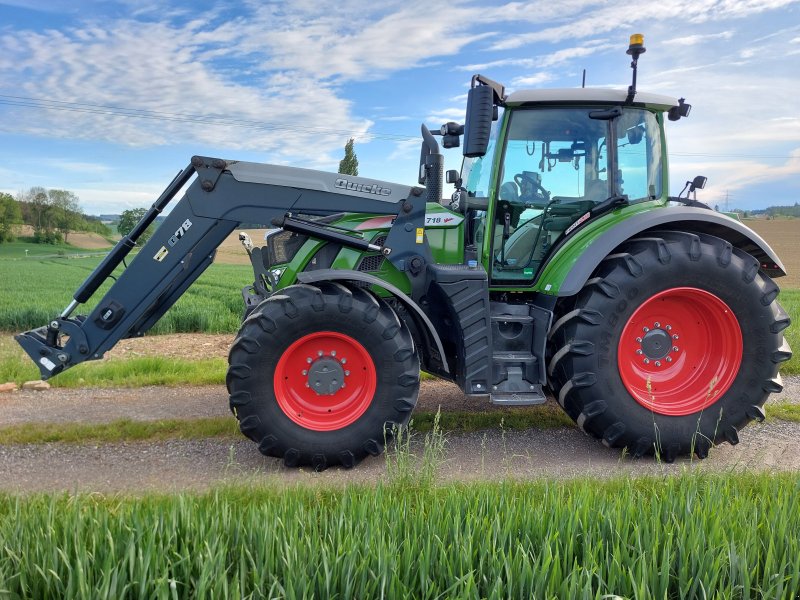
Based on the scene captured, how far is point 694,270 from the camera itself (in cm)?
450

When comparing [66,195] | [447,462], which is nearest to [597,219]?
[447,462]

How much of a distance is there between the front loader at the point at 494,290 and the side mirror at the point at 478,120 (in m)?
0.01

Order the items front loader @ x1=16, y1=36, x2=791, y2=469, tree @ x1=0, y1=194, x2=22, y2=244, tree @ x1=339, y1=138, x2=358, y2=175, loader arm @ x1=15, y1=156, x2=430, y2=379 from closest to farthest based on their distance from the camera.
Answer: front loader @ x1=16, y1=36, x2=791, y2=469 < loader arm @ x1=15, y1=156, x2=430, y2=379 < tree @ x1=339, y1=138, x2=358, y2=175 < tree @ x1=0, y1=194, x2=22, y2=244

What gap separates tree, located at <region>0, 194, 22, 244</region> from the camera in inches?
2450

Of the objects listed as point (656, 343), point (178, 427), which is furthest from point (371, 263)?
point (656, 343)

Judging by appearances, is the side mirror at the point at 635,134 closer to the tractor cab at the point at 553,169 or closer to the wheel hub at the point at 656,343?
the tractor cab at the point at 553,169

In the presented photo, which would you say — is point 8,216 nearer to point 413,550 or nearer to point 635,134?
point 635,134

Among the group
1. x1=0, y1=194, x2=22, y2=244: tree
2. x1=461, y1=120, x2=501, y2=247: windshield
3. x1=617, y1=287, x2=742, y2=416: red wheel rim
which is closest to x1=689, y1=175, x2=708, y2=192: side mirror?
x1=617, y1=287, x2=742, y2=416: red wheel rim

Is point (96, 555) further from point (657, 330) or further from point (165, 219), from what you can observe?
point (657, 330)

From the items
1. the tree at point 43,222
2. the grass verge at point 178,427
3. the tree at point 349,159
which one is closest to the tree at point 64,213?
the tree at point 43,222

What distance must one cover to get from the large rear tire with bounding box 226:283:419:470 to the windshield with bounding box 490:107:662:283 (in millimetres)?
1247

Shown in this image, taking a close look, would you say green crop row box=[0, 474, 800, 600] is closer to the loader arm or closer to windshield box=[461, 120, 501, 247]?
the loader arm

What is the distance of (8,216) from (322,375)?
7299 centimetres

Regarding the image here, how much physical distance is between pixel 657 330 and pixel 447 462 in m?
1.91
